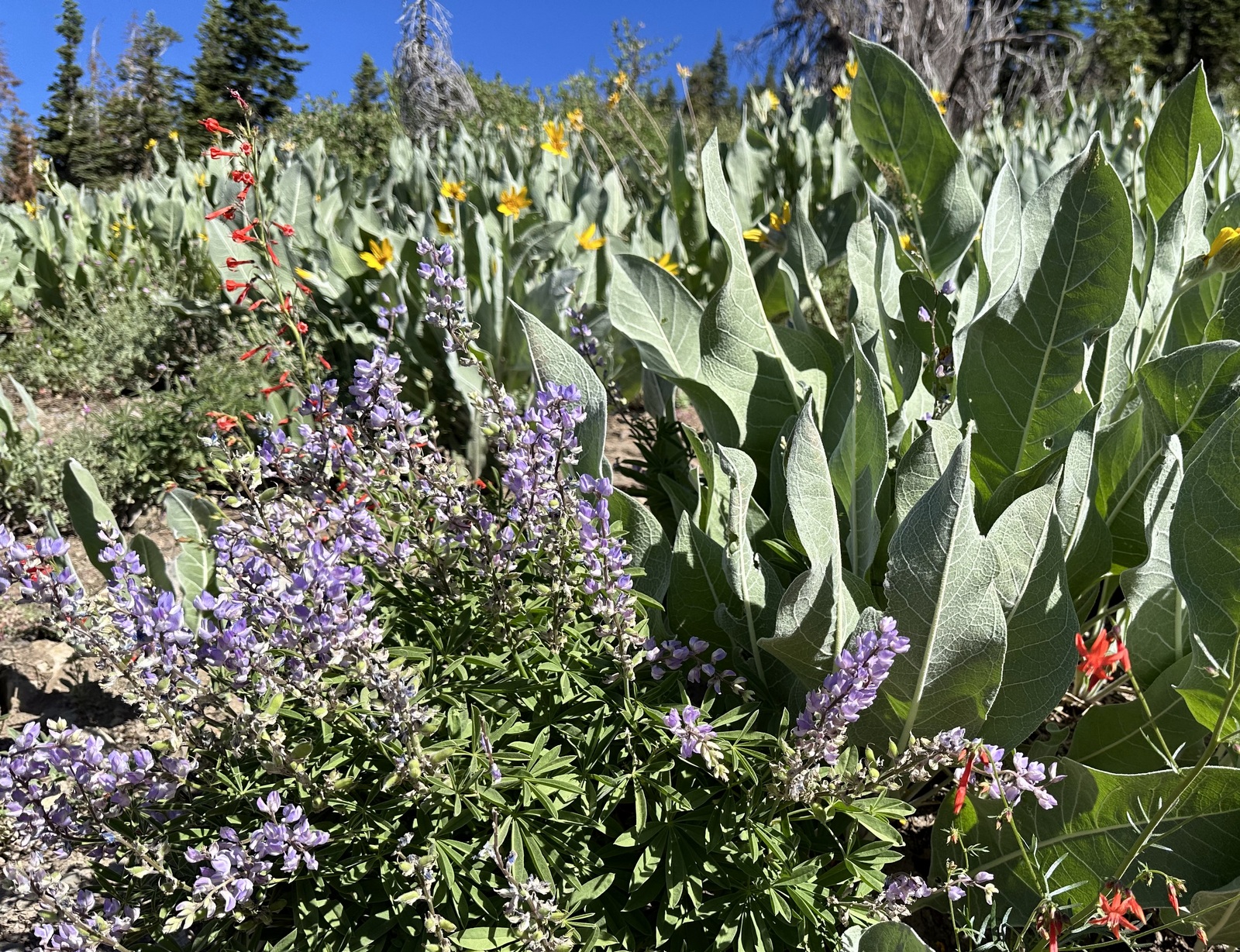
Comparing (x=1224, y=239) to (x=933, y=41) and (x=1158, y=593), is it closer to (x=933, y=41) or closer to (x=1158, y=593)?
(x=1158, y=593)

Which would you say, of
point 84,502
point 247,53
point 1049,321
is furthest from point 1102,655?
point 247,53

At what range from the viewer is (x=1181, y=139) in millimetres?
1774

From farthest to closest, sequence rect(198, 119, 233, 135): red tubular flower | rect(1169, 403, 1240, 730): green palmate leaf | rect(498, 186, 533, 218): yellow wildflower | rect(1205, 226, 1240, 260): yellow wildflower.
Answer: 1. rect(498, 186, 533, 218): yellow wildflower
2. rect(198, 119, 233, 135): red tubular flower
3. rect(1205, 226, 1240, 260): yellow wildflower
4. rect(1169, 403, 1240, 730): green palmate leaf

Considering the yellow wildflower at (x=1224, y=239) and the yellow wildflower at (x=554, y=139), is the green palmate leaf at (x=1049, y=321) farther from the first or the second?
the yellow wildflower at (x=554, y=139)

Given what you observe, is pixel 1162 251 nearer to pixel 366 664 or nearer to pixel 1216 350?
pixel 1216 350

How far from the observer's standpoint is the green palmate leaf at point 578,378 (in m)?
1.43

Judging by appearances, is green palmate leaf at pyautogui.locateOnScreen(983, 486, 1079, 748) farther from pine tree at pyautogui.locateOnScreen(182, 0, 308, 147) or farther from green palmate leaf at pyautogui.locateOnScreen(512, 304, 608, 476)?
pine tree at pyautogui.locateOnScreen(182, 0, 308, 147)

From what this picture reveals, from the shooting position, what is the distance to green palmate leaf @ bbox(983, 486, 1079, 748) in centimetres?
Result: 117

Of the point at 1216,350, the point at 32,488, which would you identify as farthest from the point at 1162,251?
the point at 32,488

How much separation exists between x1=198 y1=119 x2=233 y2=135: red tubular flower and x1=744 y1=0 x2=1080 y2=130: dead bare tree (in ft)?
34.0

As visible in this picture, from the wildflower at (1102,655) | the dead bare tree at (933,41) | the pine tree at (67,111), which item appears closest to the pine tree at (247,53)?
the pine tree at (67,111)

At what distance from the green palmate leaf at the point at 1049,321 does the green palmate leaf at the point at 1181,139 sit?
40 centimetres

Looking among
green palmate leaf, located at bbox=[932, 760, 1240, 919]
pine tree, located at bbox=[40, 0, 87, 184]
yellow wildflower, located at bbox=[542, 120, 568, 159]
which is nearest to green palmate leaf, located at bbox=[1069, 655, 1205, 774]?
green palmate leaf, located at bbox=[932, 760, 1240, 919]

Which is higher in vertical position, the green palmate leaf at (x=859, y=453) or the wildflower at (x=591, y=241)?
the wildflower at (x=591, y=241)
